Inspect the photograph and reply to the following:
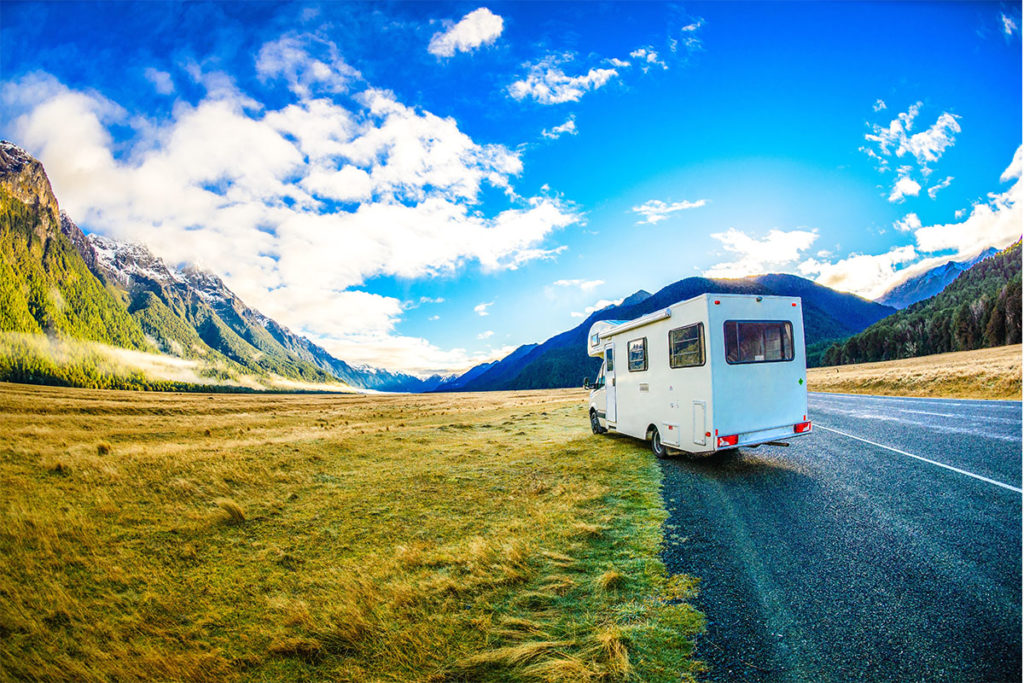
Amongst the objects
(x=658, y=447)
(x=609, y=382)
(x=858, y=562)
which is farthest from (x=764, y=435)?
(x=609, y=382)

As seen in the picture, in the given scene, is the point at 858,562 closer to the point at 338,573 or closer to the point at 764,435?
the point at 764,435

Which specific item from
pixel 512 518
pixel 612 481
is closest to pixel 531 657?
pixel 512 518

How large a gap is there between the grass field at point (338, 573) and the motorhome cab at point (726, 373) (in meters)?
1.88

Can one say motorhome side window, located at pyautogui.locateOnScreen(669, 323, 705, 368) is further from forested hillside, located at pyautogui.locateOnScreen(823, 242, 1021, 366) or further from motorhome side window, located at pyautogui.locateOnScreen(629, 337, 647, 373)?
forested hillside, located at pyautogui.locateOnScreen(823, 242, 1021, 366)

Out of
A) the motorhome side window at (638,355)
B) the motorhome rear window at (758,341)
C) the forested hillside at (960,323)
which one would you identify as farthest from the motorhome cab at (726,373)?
the forested hillside at (960,323)

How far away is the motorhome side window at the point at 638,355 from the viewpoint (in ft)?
44.0

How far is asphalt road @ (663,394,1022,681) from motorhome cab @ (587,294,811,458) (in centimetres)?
113

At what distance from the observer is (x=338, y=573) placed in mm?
6449

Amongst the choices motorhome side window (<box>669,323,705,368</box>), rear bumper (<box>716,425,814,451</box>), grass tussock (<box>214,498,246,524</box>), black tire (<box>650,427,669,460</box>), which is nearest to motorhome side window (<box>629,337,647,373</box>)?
motorhome side window (<box>669,323,705,368</box>)

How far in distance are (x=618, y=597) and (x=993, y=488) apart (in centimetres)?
853

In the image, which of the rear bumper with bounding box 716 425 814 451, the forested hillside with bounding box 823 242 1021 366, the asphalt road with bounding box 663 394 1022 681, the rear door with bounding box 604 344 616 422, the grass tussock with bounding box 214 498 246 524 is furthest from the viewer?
the forested hillside with bounding box 823 242 1021 366

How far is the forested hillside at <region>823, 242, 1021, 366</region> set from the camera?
66.1m

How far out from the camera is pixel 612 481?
34.4 ft

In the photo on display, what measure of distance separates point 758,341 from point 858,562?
6.56 metres
